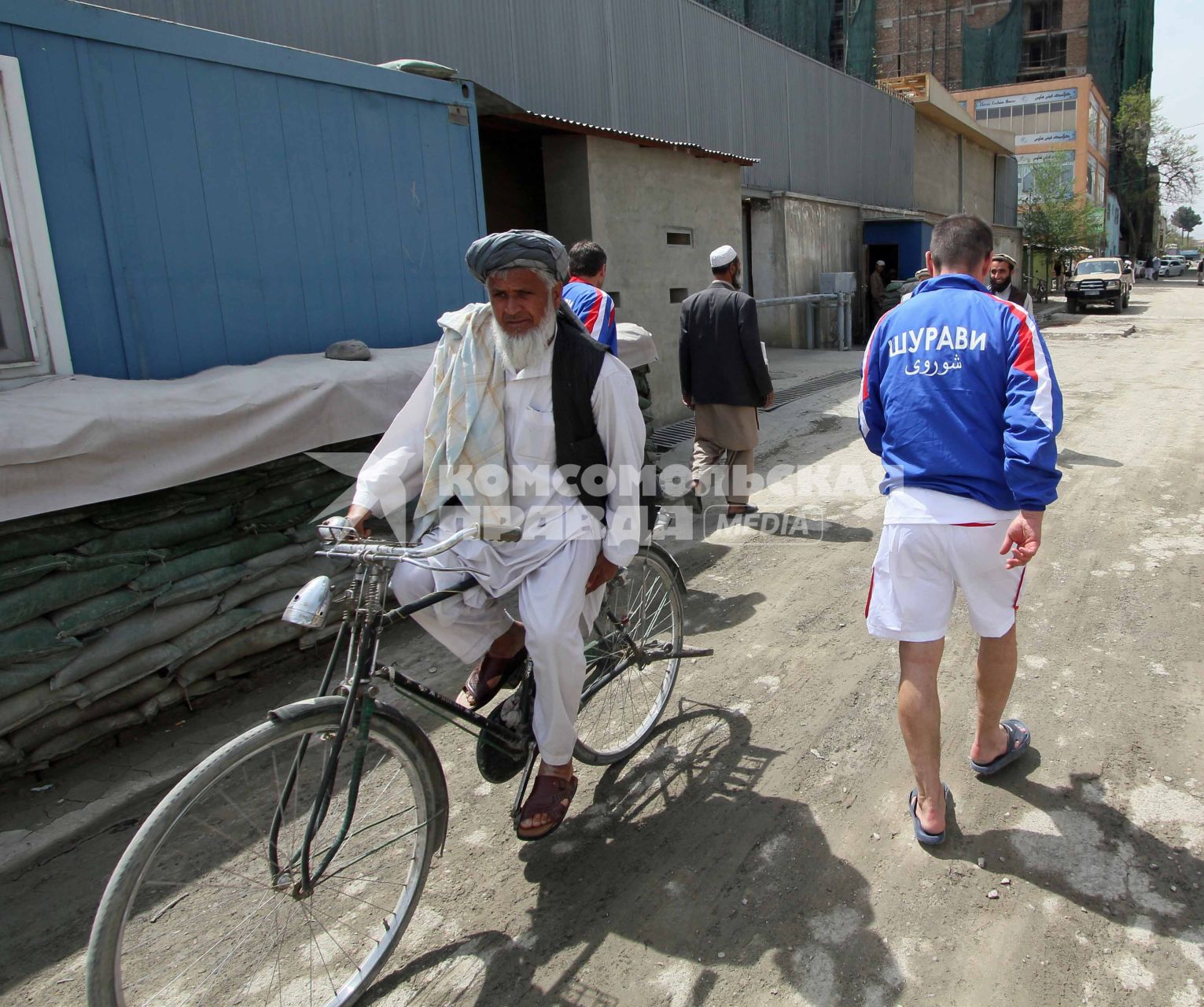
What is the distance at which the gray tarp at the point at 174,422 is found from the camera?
319 cm

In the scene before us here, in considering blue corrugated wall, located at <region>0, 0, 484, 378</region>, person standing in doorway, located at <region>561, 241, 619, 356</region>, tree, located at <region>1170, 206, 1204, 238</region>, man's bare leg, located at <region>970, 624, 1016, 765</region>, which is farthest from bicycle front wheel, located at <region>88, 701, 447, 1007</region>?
tree, located at <region>1170, 206, 1204, 238</region>

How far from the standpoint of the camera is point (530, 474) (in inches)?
104

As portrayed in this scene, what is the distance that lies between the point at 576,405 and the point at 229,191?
3.00m

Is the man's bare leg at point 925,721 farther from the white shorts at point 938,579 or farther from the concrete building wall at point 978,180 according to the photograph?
the concrete building wall at point 978,180

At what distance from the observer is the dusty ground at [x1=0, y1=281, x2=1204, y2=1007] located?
2.30 metres

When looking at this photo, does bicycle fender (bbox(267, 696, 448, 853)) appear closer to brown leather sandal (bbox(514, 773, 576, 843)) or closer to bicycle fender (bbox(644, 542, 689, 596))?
brown leather sandal (bbox(514, 773, 576, 843))

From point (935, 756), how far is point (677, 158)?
8374mm

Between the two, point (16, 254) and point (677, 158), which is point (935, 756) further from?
point (677, 158)

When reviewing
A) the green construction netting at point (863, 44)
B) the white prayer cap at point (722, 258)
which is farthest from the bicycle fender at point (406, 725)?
the green construction netting at point (863, 44)

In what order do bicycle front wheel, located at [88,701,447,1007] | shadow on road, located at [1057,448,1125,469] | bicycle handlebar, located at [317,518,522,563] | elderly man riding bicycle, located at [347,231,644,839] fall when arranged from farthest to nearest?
1. shadow on road, located at [1057,448,1125,469]
2. elderly man riding bicycle, located at [347,231,644,839]
3. bicycle handlebar, located at [317,518,522,563]
4. bicycle front wheel, located at [88,701,447,1007]

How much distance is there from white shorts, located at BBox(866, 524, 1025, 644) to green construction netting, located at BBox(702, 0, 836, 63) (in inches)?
1230

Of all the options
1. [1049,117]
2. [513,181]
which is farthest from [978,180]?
[513,181]

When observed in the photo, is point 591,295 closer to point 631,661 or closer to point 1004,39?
point 631,661

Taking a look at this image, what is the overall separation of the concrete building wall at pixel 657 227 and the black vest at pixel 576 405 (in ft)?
20.0
